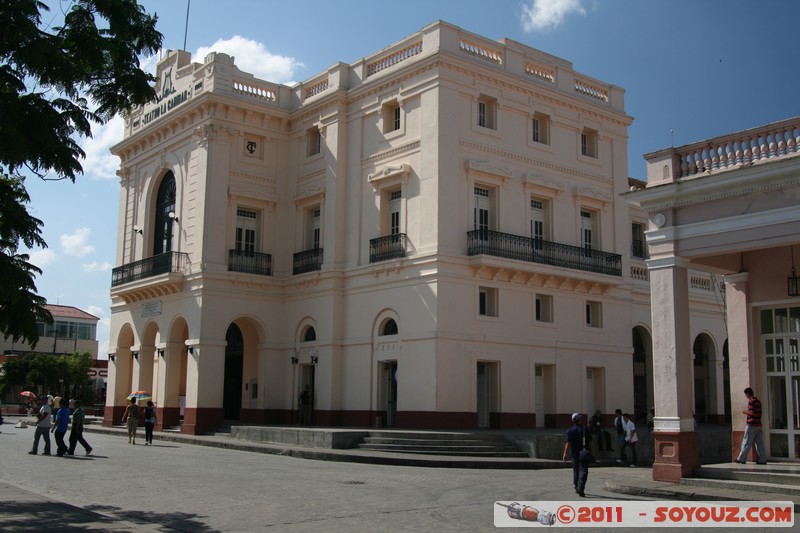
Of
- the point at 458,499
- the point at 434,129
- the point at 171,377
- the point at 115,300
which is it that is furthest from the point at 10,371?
the point at 458,499

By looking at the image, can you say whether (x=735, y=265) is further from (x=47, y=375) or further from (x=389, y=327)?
(x=47, y=375)

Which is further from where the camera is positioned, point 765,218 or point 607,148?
point 607,148

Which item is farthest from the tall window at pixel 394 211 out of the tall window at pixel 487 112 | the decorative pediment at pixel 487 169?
the tall window at pixel 487 112

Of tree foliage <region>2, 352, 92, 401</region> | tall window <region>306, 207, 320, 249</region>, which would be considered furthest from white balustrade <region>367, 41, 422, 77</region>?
tree foliage <region>2, 352, 92, 401</region>

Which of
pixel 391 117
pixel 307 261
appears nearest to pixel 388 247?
pixel 307 261

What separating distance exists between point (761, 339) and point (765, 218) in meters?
3.29

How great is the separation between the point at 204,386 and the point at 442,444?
10902 millimetres

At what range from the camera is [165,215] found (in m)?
34.6

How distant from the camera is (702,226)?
15891 mm

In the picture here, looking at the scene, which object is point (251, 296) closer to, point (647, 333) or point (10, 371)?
point (647, 333)

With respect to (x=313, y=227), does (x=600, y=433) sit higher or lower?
lower

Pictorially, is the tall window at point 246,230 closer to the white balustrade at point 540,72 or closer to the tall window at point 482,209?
the tall window at point 482,209

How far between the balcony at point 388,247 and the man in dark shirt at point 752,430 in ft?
44.7

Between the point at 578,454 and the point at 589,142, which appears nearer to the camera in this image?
the point at 578,454
